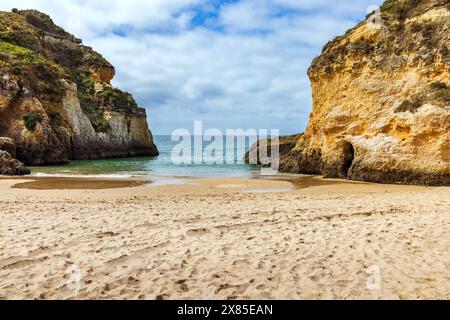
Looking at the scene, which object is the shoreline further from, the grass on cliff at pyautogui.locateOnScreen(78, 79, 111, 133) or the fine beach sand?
the grass on cliff at pyautogui.locateOnScreen(78, 79, 111, 133)

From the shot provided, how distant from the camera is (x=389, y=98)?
1873cm

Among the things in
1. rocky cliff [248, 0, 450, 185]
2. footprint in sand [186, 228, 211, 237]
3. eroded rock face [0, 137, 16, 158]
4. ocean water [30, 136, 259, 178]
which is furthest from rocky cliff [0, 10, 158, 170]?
footprint in sand [186, 228, 211, 237]

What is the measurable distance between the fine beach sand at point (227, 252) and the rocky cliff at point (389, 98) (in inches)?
293

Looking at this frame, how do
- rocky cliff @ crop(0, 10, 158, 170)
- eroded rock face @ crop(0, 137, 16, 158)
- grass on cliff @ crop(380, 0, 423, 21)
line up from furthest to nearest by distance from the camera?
rocky cliff @ crop(0, 10, 158, 170) < eroded rock face @ crop(0, 137, 16, 158) < grass on cliff @ crop(380, 0, 423, 21)

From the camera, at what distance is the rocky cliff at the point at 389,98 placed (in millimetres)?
16469

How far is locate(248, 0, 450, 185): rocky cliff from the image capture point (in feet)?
54.0

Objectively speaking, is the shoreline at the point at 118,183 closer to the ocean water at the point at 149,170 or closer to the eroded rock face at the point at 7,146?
the ocean water at the point at 149,170

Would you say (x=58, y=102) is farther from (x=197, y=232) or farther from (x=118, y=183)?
(x=197, y=232)

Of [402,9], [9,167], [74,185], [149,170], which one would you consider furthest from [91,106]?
[402,9]

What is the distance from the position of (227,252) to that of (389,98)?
15800 millimetres

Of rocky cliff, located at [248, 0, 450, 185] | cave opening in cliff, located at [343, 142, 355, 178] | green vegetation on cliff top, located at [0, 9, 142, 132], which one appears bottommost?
cave opening in cliff, located at [343, 142, 355, 178]

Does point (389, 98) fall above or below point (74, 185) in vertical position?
above

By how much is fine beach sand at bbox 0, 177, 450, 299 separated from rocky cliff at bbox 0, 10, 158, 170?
100ft
